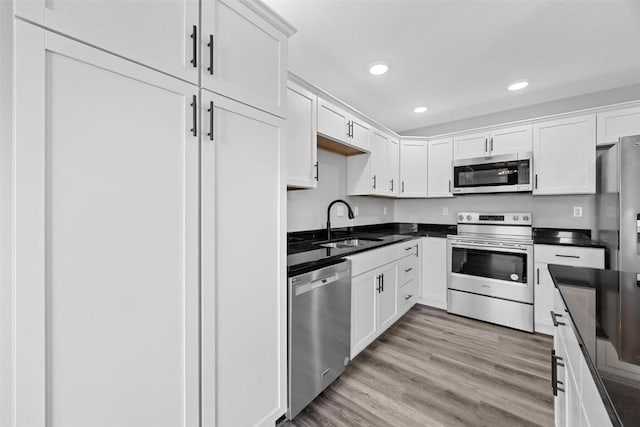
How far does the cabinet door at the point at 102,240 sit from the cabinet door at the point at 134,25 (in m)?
0.04

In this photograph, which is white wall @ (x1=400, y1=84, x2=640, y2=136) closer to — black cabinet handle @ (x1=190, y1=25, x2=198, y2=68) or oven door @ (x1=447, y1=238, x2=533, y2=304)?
oven door @ (x1=447, y1=238, x2=533, y2=304)

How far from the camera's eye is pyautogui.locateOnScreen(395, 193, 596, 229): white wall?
118 inches

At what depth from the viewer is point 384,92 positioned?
2.98 m

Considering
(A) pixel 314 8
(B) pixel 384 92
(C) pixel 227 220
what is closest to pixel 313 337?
(C) pixel 227 220

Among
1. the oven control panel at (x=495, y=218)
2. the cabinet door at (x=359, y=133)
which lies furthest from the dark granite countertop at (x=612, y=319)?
the oven control panel at (x=495, y=218)

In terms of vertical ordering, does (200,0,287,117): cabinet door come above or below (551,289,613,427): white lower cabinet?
above

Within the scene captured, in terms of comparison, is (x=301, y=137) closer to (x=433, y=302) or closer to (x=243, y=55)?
(x=243, y=55)

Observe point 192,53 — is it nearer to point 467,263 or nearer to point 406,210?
point 467,263

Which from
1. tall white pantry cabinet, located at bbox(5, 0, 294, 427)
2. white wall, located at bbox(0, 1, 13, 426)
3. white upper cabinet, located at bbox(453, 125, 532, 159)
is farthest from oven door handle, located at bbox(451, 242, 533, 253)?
white wall, located at bbox(0, 1, 13, 426)

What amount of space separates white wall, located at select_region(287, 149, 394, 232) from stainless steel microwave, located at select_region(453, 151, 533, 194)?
121cm

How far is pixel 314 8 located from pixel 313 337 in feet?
6.90

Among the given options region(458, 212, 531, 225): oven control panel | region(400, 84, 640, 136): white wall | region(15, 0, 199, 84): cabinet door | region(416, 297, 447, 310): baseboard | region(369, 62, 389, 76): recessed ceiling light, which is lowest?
region(416, 297, 447, 310): baseboard

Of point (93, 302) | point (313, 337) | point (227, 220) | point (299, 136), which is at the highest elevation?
point (299, 136)

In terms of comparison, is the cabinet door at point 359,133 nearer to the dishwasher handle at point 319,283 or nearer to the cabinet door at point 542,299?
the dishwasher handle at point 319,283
